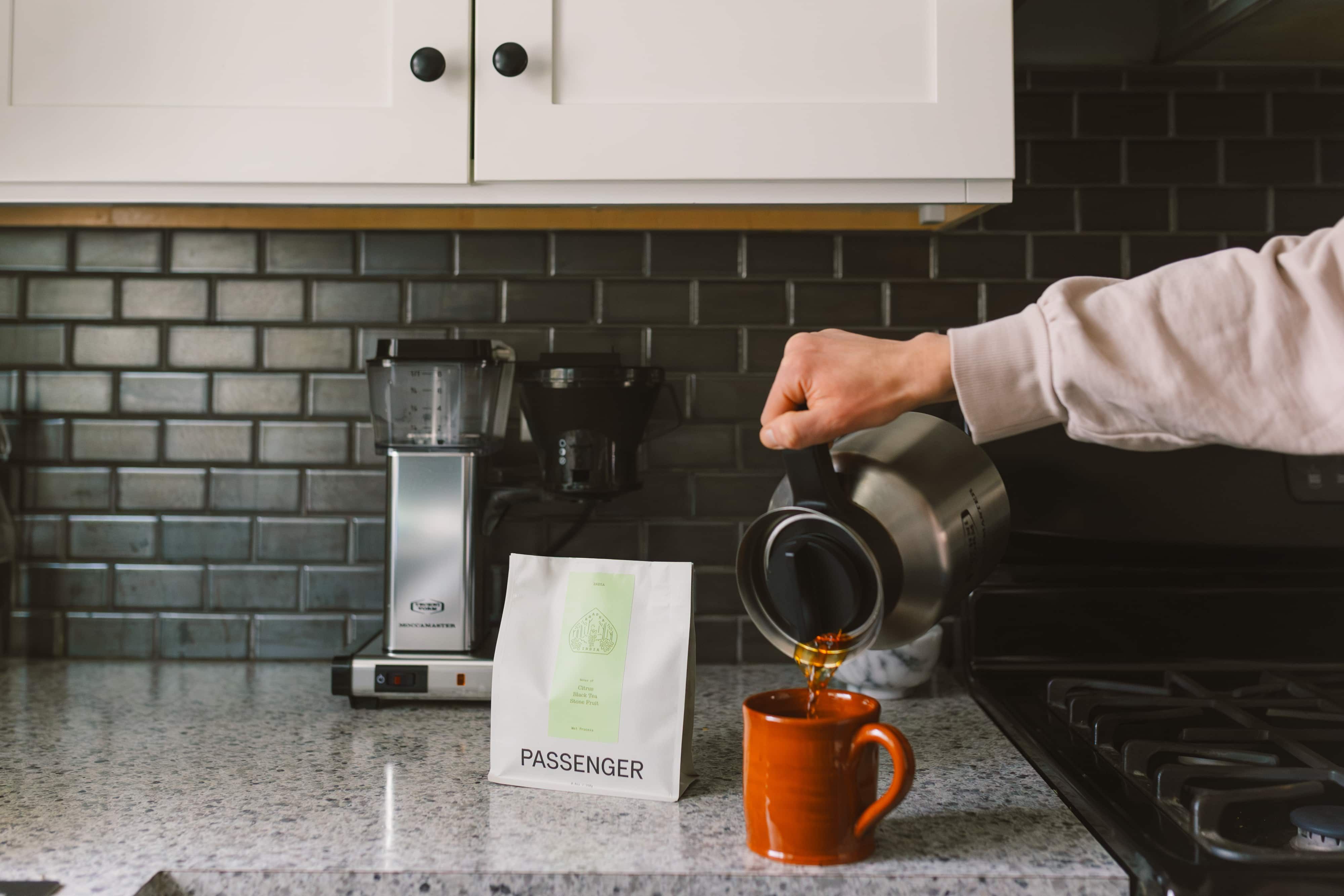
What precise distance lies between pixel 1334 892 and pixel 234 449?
1.33m

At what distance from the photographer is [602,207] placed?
3.72 feet

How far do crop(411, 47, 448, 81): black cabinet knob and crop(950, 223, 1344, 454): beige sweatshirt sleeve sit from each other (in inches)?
24.0

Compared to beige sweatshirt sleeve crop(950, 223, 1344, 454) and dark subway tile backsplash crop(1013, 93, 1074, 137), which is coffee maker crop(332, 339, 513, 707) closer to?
beige sweatshirt sleeve crop(950, 223, 1344, 454)

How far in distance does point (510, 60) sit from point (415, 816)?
0.72 metres

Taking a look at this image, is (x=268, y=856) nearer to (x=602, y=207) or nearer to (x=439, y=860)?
(x=439, y=860)

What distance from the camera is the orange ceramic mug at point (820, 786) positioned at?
0.72 metres

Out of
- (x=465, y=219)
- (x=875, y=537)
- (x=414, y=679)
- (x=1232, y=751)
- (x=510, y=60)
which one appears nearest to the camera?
(x=875, y=537)

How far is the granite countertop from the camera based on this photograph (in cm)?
71

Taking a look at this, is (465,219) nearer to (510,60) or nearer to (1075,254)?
(510,60)

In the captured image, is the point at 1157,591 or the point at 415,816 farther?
the point at 1157,591

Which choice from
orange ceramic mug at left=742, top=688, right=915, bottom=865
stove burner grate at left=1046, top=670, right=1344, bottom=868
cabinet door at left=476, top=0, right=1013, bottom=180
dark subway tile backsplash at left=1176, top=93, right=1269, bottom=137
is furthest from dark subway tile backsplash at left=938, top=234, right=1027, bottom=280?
orange ceramic mug at left=742, top=688, right=915, bottom=865

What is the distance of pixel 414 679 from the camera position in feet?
3.69

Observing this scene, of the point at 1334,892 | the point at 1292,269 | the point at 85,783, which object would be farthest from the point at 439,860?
the point at 1292,269

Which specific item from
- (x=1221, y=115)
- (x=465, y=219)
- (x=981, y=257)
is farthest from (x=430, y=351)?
(x=1221, y=115)
